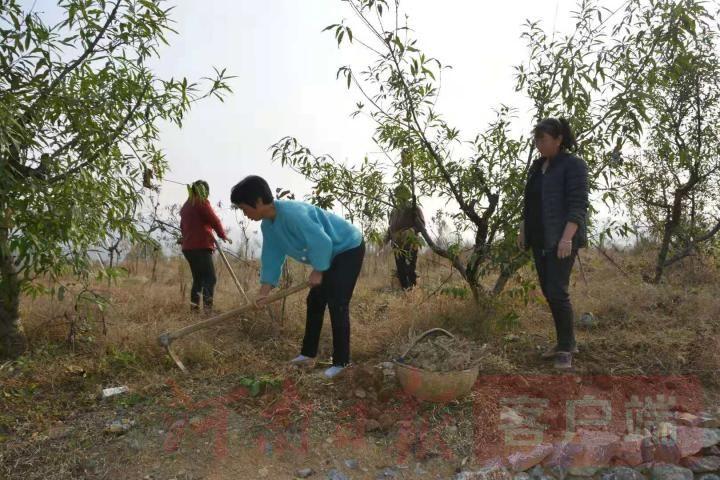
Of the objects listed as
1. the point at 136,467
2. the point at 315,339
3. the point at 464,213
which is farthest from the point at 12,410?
the point at 464,213

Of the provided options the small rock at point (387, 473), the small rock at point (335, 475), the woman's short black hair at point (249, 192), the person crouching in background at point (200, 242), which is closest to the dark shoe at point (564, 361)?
the small rock at point (387, 473)

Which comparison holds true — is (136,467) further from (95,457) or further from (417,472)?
(417,472)

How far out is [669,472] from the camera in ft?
8.89

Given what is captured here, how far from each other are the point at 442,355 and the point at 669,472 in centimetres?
117

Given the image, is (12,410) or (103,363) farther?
(103,363)

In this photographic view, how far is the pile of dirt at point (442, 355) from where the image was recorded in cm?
301

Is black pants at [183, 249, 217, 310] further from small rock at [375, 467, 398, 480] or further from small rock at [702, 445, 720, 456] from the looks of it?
small rock at [702, 445, 720, 456]

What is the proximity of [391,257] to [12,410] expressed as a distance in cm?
623

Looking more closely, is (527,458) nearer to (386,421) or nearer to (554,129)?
(386,421)

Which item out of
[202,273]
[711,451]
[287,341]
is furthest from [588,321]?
[202,273]

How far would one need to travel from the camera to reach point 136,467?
2646mm

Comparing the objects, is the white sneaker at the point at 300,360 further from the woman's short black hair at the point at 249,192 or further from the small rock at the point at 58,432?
the small rock at the point at 58,432

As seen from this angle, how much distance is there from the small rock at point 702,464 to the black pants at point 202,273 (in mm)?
3868

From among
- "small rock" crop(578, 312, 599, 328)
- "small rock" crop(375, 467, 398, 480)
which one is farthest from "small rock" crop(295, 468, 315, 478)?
"small rock" crop(578, 312, 599, 328)
